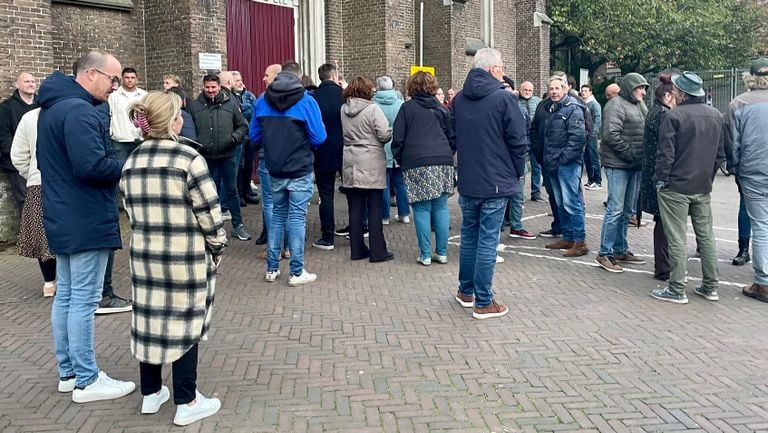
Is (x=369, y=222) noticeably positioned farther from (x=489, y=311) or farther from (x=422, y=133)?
(x=489, y=311)

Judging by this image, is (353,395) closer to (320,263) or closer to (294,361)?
(294,361)

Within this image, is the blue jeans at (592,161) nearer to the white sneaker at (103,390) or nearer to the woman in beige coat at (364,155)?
the woman in beige coat at (364,155)

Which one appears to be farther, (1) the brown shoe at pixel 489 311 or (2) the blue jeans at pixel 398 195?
(2) the blue jeans at pixel 398 195

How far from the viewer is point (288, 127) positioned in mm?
6344

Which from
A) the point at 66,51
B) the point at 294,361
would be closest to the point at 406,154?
the point at 294,361

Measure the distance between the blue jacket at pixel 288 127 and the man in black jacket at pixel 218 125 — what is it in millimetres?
2197

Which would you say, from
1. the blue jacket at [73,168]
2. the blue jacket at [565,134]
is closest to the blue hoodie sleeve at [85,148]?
the blue jacket at [73,168]

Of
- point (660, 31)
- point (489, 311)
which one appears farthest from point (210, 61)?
point (660, 31)

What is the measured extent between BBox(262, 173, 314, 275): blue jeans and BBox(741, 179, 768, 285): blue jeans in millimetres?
4187

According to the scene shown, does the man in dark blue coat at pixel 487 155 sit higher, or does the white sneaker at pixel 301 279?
the man in dark blue coat at pixel 487 155

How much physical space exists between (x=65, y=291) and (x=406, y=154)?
3870mm

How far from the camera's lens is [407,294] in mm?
6305

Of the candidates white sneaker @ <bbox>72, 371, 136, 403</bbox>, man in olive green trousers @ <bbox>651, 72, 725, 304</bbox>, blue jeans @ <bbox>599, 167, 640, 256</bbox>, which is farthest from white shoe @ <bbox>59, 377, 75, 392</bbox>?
blue jeans @ <bbox>599, 167, 640, 256</bbox>

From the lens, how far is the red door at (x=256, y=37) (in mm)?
13250
